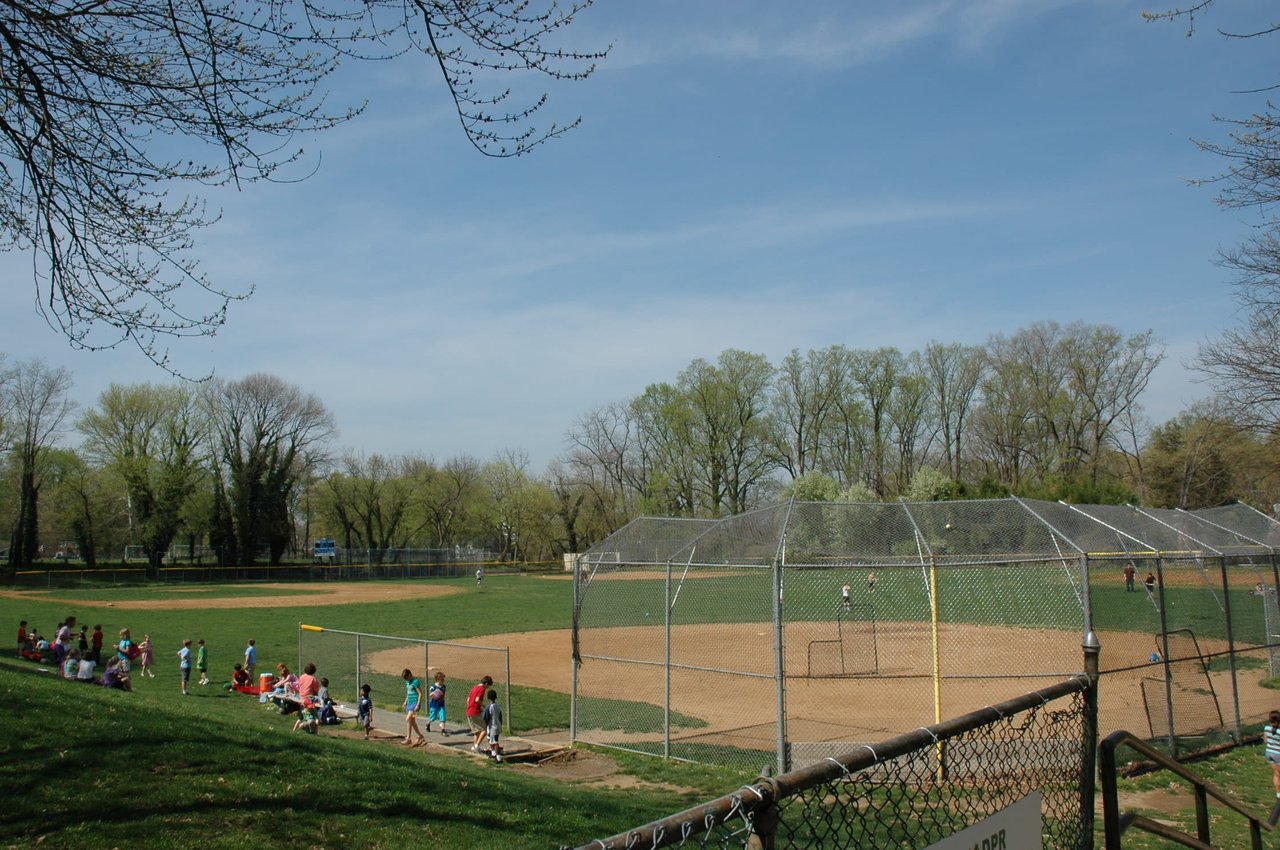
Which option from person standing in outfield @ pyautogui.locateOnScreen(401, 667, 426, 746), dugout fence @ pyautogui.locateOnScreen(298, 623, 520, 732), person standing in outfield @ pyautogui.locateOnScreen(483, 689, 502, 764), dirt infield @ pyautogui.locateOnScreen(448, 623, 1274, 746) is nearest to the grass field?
person standing in outfield @ pyautogui.locateOnScreen(483, 689, 502, 764)

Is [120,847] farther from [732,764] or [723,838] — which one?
[732,764]

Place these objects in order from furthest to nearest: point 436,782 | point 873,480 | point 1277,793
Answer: point 873,480 < point 1277,793 < point 436,782

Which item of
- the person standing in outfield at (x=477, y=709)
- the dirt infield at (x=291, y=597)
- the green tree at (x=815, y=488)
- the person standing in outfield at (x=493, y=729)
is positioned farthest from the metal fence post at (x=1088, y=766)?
the green tree at (x=815, y=488)

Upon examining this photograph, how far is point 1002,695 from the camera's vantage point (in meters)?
18.2

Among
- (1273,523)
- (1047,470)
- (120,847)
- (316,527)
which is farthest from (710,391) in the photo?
(120,847)

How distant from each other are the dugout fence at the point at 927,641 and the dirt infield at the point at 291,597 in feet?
95.1

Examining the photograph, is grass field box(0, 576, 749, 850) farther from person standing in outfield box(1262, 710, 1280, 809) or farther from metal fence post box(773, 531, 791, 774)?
person standing in outfield box(1262, 710, 1280, 809)

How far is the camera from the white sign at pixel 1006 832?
2.81m

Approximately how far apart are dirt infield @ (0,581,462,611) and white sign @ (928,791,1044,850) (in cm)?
4705

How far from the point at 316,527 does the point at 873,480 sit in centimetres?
6551

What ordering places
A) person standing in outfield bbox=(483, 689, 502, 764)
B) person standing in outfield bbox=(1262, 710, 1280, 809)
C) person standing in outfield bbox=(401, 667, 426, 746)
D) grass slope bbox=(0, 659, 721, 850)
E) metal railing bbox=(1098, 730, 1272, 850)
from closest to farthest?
metal railing bbox=(1098, 730, 1272, 850), grass slope bbox=(0, 659, 721, 850), person standing in outfield bbox=(1262, 710, 1280, 809), person standing in outfield bbox=(483, 689, 502, 764), person standing in outfield bbox=(401, 667, 426, 746)

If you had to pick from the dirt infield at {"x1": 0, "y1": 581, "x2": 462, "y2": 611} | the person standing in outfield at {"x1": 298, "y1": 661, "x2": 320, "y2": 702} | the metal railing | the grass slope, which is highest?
the metal railing

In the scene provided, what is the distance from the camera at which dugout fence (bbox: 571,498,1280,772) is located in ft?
45.9

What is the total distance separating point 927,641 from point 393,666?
1531 centimetres
